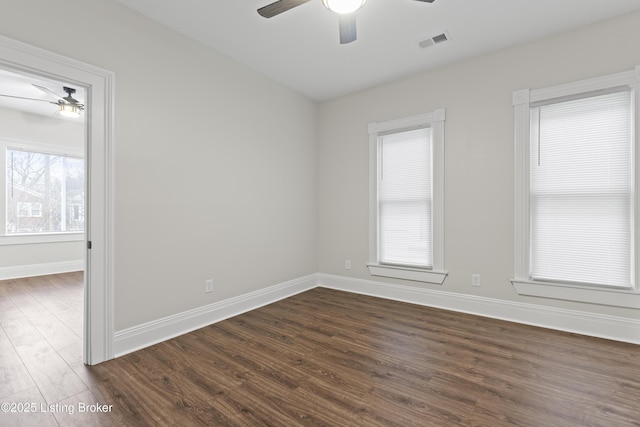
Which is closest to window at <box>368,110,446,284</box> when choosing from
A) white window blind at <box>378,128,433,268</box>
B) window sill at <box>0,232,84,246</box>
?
white window blind at <box>378,128,433,268</box>

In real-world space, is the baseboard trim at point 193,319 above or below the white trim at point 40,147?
below

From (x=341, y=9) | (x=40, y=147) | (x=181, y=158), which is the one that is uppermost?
(x=341, y=9)

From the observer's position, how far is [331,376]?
211 centimetres

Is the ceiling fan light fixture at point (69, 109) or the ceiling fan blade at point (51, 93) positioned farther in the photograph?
the ceiling fan light fixture at point (69, 109)

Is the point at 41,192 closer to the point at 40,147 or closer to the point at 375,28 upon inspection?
the point at 40,147

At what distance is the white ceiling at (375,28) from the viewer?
2.53 meters

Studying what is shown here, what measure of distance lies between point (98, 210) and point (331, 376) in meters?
2.14

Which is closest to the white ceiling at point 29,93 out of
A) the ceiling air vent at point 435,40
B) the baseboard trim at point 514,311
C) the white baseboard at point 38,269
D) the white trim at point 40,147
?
the white trim at point 40,147

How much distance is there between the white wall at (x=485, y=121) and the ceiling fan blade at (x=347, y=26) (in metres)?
1.43

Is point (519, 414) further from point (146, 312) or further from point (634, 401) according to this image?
point (146, 312)

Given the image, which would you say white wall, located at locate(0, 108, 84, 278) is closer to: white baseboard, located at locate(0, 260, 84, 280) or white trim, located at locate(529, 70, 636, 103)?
white baseboard, located at locate(0, 260, 84, 280)

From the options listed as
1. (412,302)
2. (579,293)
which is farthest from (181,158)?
(579,293)

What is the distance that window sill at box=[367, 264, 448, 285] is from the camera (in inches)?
143

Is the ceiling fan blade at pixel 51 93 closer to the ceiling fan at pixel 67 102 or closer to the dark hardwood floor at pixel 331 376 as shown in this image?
the ceiling fan at pixel 67 102
